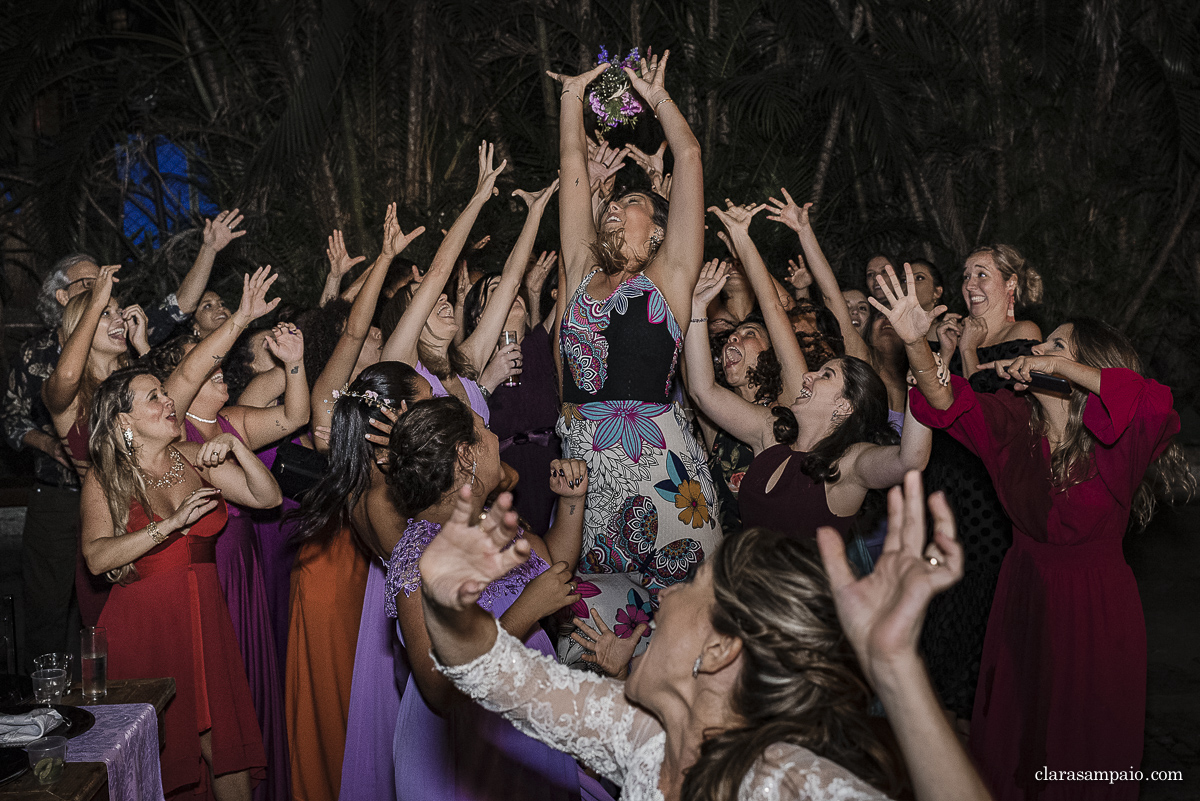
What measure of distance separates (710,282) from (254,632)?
74.2 inches

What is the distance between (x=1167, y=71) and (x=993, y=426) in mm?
5073

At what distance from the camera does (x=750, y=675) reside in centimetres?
134

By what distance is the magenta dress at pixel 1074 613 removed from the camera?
8.18 ft

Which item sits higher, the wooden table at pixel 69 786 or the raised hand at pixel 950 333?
the raised hand at pixel 950 333

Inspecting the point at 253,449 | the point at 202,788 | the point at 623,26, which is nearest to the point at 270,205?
the point at 623,26

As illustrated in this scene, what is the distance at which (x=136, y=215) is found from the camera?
8086mm

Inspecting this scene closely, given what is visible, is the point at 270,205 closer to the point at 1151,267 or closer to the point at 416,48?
the point at 416,48

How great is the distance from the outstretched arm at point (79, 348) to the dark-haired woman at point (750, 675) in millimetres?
2316

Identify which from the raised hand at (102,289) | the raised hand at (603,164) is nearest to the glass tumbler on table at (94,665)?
the raised hand at (102,289)

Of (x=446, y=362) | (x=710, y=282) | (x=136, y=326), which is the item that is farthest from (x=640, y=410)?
(x=136, y=326)

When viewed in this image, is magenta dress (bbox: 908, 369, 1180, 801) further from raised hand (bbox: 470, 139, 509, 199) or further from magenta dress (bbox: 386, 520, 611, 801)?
raised hand (bbox: 470, 139, 509, 199)

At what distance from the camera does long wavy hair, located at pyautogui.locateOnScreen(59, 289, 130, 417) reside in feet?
11.1

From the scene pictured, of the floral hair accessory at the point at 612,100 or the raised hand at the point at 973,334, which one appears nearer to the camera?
the raised hand at the point at 973,334

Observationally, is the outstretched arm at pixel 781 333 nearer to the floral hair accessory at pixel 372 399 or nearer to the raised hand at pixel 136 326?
the floral hair accessory at pixel 372 399
